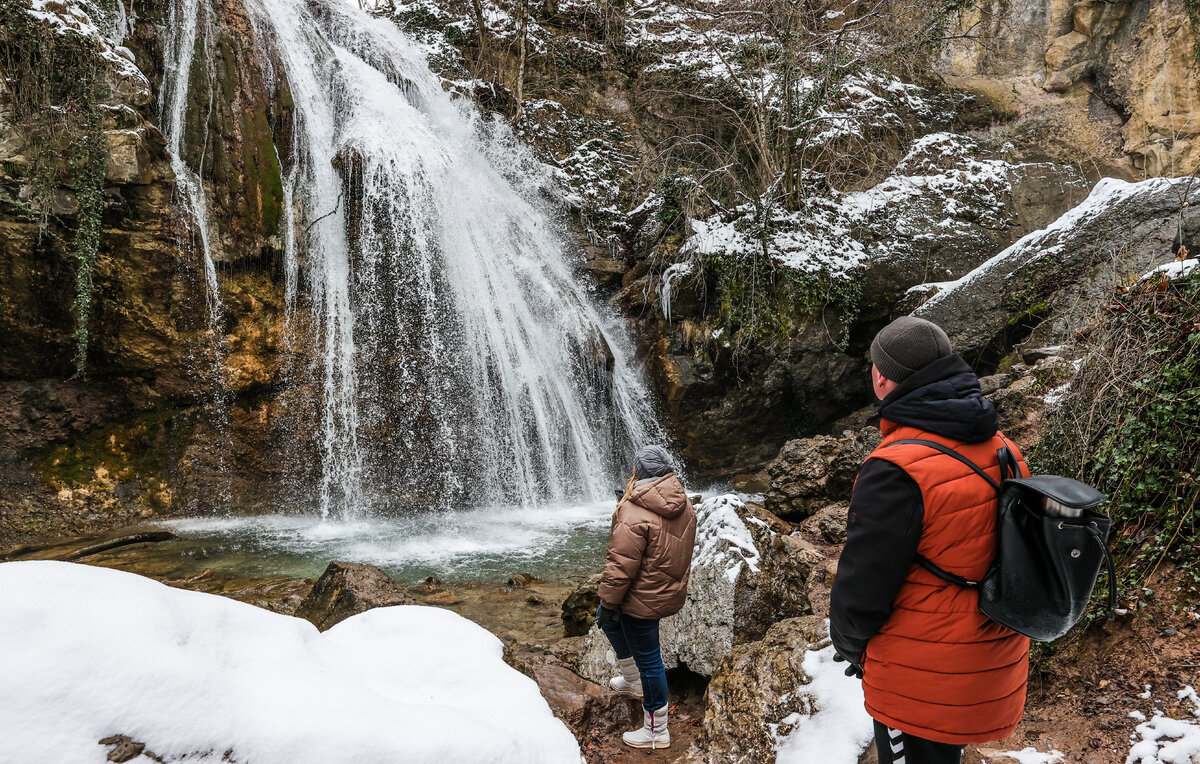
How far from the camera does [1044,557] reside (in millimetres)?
1535

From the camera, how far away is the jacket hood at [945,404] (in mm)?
1659

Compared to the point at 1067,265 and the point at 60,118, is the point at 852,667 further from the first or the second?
the point at 60,118

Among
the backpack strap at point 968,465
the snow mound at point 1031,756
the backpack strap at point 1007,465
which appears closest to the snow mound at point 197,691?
the backpack strap at point 968,465

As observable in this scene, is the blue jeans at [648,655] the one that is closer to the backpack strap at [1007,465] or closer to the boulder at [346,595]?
the boulder at [346,595]

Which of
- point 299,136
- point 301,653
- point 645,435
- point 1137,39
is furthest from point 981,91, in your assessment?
point 301,653

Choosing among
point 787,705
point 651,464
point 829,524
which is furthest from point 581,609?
point 829,524

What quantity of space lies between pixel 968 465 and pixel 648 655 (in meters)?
2.15

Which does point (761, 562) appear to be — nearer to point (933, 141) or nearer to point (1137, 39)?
point (933, 141)

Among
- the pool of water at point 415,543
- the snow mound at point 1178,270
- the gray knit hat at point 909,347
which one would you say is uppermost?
the snow mound at point 1178,270

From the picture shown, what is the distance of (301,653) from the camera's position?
1.73 metres

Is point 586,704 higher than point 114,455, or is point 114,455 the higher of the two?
point 114,455

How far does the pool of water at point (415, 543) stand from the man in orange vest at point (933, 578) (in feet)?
16.1

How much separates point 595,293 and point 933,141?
7338 mm

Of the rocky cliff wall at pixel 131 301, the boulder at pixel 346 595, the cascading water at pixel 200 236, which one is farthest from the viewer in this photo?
the cascading water at pixel 200 236
